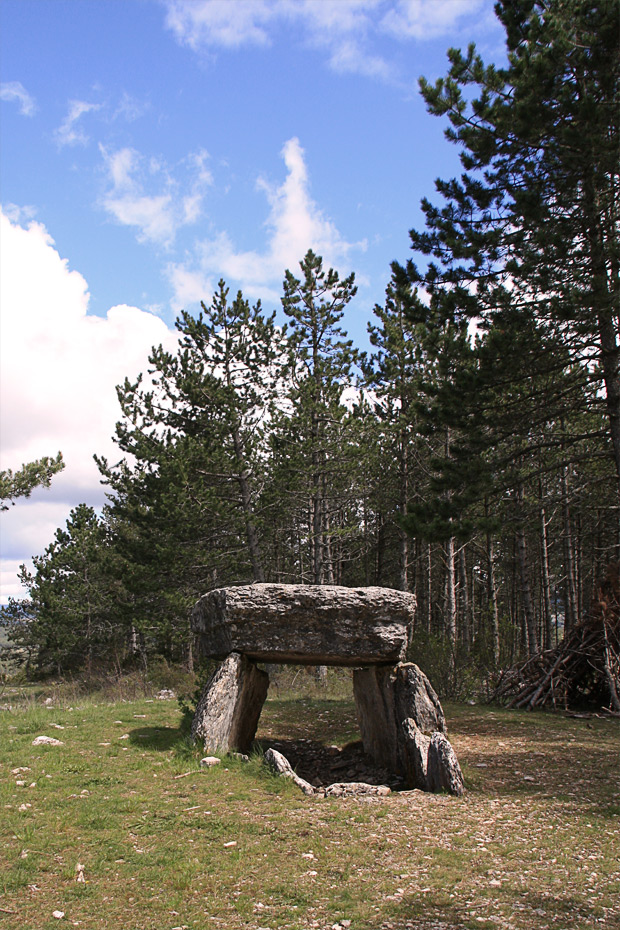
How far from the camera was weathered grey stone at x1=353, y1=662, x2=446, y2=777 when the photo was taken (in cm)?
806

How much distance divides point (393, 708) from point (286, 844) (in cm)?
335

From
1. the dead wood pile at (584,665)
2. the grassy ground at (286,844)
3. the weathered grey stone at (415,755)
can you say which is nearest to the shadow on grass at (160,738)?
the grassy ground at (286,844)

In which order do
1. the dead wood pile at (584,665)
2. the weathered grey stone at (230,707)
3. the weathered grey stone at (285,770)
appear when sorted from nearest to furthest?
the weathered grey stone at (285,770) → the weathered grey stone at (230,707) → the dead wood pile at (584,665)

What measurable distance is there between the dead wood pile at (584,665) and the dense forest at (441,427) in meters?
1.52

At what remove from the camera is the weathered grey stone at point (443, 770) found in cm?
690

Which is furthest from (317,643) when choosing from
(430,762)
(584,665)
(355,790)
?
(584,665)

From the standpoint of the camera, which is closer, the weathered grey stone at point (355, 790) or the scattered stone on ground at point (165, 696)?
the weathered grey stone at point (355, 790)

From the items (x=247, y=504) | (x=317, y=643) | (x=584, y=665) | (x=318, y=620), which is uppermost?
(x=247, y=504)

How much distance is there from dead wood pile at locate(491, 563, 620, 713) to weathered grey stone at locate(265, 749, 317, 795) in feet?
22.5

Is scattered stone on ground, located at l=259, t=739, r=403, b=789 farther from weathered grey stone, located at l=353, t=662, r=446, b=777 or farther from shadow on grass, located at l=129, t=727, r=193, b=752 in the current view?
shadow on grass, located at l=129, t=727, r=193, b=752

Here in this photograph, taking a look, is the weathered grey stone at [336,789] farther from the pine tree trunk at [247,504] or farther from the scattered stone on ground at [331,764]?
the pine tree trunk at [247,504]

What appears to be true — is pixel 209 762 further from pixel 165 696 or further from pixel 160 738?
pixel 165 696

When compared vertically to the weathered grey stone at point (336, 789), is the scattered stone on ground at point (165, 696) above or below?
above

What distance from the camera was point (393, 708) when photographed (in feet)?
27.6
